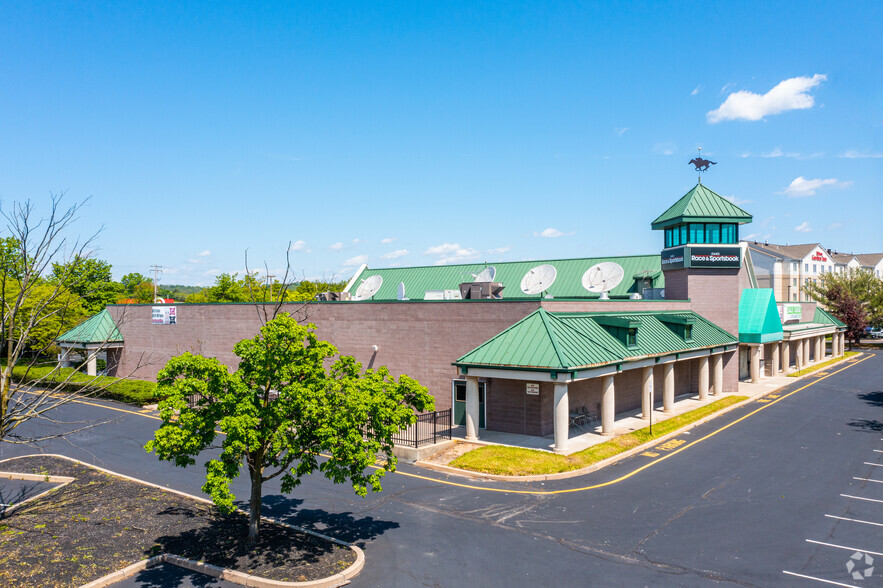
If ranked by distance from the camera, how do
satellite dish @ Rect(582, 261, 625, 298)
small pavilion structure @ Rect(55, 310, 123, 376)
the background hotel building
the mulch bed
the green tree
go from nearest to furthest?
the green tree → the mulch bed → satellite dish @ Rect(582, 261, 625, 298) → small pavilion structure @ Rect(55, 310, 123, 376) → the background hotel building

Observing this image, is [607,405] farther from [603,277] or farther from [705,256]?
[705,256]

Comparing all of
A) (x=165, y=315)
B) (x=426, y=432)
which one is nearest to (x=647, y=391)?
(x=426, y=432)

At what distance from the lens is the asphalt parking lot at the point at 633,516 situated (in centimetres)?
1438

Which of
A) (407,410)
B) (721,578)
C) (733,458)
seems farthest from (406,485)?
(733,458)

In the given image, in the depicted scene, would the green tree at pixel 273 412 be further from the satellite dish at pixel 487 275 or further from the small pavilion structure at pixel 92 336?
the small pavilion structure at pixel 92 336

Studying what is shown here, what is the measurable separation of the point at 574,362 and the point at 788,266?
96.9 m

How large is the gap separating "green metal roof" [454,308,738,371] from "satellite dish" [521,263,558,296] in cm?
1043

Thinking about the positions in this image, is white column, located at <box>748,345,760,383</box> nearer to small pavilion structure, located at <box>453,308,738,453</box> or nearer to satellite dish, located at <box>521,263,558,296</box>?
small pavilion structure, located at <box>453,308,738,453</box>

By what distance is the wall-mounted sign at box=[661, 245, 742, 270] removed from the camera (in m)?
40.7

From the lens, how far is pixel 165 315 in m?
49.6

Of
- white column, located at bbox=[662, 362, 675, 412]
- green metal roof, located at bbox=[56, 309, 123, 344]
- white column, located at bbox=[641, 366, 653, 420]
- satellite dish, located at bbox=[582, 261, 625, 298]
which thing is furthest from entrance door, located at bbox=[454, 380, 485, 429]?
green metal roof, located at bbox=[56, 309, 123, 344]

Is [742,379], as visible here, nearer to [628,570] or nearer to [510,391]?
[510,391]

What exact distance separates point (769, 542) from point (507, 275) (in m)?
33.2

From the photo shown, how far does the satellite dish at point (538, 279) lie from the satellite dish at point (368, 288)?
43.7ft
